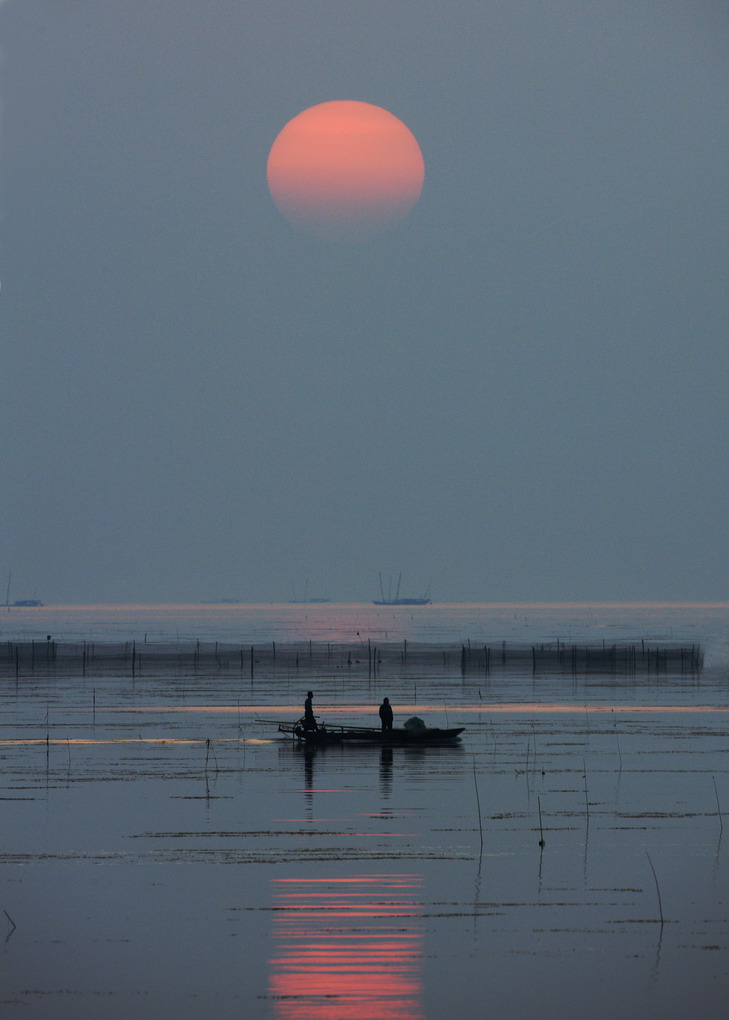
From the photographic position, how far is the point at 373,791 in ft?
139

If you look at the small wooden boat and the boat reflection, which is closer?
the boat reflection

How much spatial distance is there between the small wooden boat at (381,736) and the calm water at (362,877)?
0.55 meters

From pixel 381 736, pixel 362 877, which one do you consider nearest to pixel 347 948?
pixel 362 877

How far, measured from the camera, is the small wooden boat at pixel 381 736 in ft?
178

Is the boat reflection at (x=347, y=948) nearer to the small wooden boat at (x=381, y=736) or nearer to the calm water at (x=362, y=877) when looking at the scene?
the calm water at (x=362, y=877)

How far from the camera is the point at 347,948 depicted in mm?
22359

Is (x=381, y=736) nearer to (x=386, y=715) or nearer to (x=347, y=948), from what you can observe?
(x=386, y=715)

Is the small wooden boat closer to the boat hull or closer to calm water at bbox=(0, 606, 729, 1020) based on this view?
the boat hull

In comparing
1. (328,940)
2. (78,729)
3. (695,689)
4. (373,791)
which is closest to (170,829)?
(373,791)

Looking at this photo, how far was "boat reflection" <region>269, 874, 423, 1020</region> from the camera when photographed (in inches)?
776

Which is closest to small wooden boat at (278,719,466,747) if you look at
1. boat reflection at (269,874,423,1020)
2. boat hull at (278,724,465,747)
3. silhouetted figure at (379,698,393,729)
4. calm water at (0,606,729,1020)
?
boat hull at (278,724,465,747)

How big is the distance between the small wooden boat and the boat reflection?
2560 cm

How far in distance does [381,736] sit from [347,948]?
32.5m

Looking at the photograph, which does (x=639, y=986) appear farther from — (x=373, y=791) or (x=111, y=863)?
(x=373, y=791)
